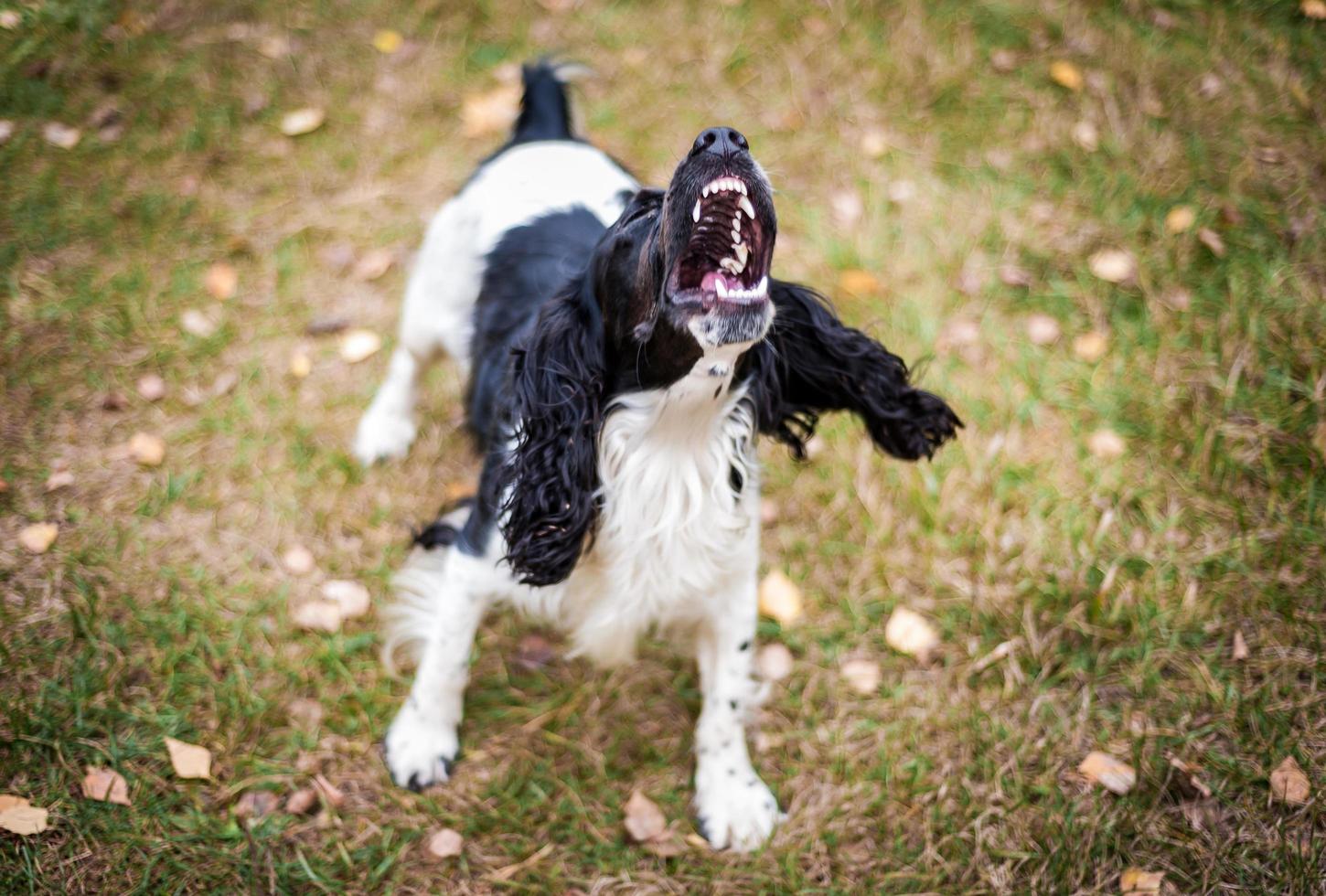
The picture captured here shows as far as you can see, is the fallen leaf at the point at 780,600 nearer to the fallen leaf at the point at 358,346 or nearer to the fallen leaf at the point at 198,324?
the fallen leaf at the point at 358,346

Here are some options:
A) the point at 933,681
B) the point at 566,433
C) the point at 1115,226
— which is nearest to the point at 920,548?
the point at 933,681

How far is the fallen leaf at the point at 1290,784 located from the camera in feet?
8.84

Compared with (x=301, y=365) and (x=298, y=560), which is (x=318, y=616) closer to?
(x=298, y=560)

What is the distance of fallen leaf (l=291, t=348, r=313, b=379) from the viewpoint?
151 inches

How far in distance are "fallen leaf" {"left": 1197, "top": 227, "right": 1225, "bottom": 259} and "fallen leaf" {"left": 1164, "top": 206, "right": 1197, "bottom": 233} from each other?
0.21 ft

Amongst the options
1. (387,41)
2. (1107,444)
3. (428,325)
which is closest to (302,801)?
(428,325)

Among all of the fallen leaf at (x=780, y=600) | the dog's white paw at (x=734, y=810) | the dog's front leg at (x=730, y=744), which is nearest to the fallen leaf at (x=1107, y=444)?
the fallen leaf at (x=780, y=600)

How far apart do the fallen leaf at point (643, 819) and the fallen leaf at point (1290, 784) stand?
175 cm

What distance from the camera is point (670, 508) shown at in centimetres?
241

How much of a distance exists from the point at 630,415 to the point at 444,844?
1.38 m

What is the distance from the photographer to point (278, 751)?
113 inches

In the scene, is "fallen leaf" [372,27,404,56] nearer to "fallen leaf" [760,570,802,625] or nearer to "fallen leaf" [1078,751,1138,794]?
"fallen leaf" [760,570,802,625]

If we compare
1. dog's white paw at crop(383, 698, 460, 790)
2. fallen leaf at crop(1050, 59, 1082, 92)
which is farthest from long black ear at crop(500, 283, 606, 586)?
fallen leaf at crop(1050, 59, 1082, 92)

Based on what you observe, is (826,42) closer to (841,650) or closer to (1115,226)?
(1115,226)
